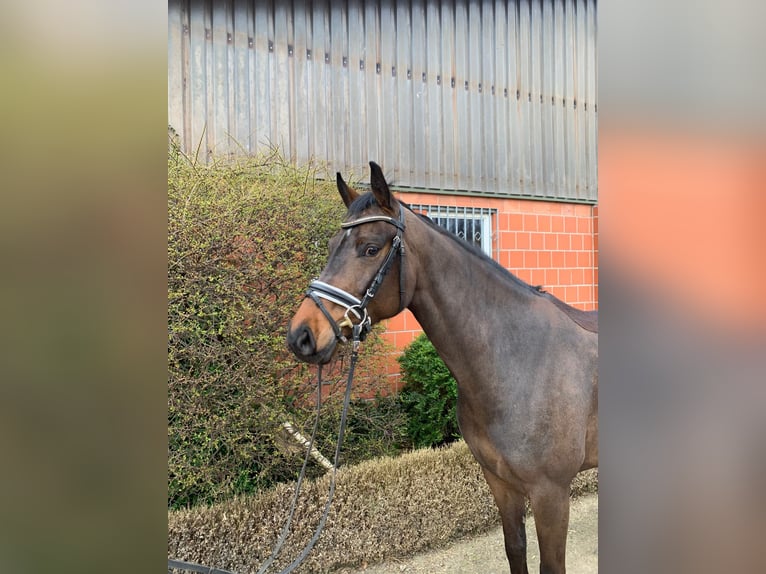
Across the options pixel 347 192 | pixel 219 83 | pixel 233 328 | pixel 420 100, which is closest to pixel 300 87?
pixel 219 83

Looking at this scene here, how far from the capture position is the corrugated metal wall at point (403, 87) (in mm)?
4711

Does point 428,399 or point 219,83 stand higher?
point 219,83

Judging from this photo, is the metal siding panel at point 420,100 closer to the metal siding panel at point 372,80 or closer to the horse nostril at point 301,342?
the metal siding panel at point 372,80

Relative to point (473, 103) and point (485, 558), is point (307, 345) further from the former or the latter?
point (473, 103)

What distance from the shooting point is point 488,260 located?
252cm

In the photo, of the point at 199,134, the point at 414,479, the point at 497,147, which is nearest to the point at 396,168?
the point at 497,147

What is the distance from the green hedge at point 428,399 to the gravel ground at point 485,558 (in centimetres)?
105

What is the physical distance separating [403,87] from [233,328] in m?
3.32

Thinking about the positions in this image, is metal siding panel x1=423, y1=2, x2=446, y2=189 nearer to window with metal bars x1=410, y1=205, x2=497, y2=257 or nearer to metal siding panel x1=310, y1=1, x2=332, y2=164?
window with metal bars x1=410, y1=205, x2=497, y2=257

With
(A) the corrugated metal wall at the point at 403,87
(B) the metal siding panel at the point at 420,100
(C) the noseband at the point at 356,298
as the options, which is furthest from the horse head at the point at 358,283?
(B) the metal siding panel at the point at 420,100
